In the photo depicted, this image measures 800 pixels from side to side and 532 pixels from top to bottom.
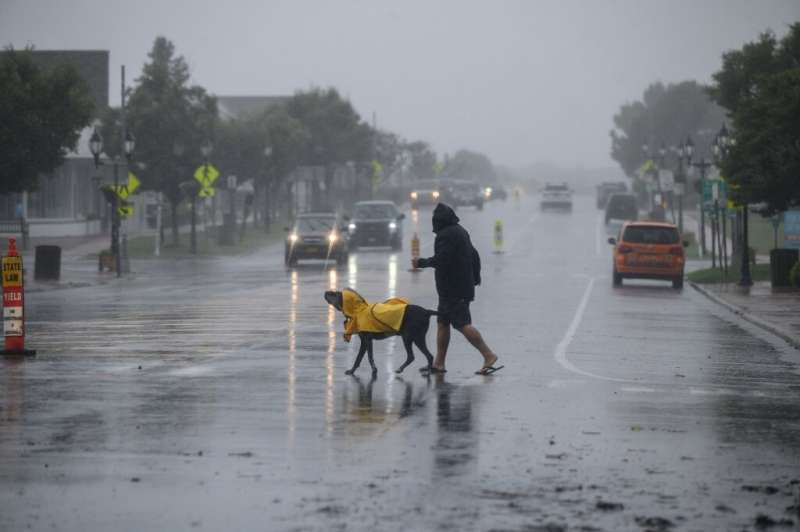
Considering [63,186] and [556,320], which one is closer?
[556,320]

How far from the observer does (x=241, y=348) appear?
20.4 metres

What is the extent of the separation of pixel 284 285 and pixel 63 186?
1400 inches

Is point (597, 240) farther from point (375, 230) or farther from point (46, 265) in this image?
point (46, 265)

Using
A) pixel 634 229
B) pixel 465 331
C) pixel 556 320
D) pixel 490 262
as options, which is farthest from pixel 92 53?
pixel 465 331

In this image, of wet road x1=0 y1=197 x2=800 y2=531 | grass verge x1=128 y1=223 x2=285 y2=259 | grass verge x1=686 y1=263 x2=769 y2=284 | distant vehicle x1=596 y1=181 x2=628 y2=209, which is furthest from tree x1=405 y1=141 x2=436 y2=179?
wet road x1=0 y1=197 x2=800 y2=531

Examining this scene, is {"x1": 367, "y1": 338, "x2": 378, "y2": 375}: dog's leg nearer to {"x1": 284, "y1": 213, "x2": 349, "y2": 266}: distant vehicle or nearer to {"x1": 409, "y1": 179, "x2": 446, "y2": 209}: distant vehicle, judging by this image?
{"x1": 284, "y1": 213, "x2": 349, "y2": 266}: distant vehicle

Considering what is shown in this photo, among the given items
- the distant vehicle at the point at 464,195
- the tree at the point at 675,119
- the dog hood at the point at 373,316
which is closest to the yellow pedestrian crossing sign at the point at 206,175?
the dog hood at the point at 373,316

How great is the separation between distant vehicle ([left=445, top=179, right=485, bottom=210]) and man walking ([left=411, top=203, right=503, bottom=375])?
8945 cm

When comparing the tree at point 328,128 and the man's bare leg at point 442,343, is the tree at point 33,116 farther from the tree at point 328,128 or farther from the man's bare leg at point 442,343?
the tree at point 328,128

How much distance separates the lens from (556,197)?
4279 inches

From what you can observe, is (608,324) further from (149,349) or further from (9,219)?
(9,219)

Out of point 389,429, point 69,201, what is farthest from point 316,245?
point 389,429

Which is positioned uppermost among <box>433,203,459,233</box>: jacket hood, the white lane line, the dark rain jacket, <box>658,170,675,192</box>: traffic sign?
<box>658,170,675,192</box>: traffic sign

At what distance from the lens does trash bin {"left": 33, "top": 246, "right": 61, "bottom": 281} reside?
40.7 metres
